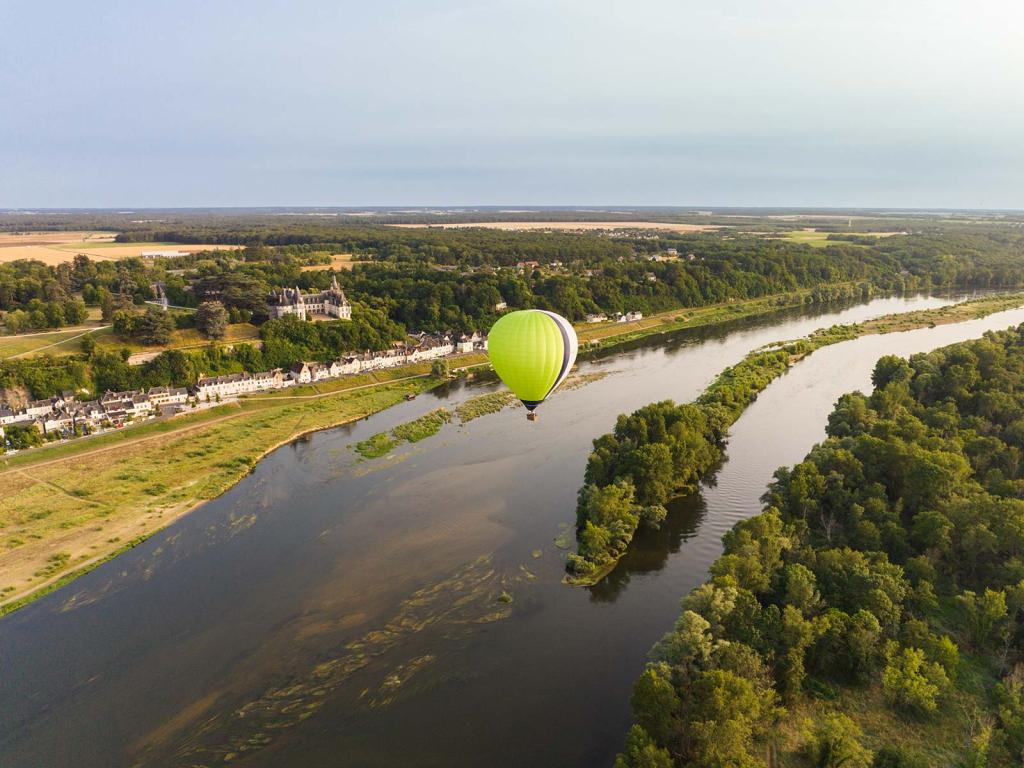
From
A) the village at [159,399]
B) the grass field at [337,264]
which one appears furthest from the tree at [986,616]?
the grass field at [337,264]

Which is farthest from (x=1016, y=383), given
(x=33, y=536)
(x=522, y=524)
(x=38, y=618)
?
(x=33, y=536)

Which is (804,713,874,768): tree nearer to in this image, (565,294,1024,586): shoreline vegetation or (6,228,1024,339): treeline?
(565,294,1024,586): shoreline vegetation

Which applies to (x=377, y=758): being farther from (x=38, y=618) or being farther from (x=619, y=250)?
(x=619, y=250)

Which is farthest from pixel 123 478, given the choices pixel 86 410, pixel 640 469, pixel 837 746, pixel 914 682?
pixel 914 682

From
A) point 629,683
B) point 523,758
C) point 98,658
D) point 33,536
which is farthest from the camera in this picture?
point 33,536

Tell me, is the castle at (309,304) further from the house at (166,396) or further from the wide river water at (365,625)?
the wide river water at (365,625)

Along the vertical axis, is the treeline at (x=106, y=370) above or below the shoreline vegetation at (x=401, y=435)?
above

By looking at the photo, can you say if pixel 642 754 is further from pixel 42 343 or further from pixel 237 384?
pixel 42 343
